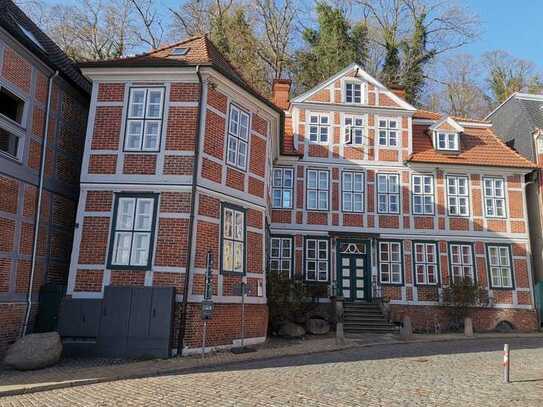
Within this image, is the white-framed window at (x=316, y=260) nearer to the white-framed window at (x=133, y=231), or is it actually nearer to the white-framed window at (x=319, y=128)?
the white-framed window at (x=319, y=128)

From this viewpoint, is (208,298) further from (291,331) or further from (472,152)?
(472,152)

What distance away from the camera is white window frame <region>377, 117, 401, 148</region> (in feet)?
67.1

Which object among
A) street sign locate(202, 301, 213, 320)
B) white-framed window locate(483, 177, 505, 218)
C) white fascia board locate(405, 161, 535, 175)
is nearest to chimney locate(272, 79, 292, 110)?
white fascia board locate(405, 161, 535, 175)

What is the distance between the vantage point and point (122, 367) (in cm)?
966

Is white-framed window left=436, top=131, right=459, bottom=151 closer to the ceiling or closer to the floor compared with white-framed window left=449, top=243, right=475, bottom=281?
closer to the ceiling

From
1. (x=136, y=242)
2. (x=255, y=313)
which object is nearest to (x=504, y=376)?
(x=255, y=313)

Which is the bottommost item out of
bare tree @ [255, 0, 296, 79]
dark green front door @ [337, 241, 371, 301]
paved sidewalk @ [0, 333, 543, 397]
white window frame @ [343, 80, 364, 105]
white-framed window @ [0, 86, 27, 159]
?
paved sidewalk @ [0, 333, 543, 397]

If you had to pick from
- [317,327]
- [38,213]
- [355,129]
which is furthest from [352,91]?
[38,213]

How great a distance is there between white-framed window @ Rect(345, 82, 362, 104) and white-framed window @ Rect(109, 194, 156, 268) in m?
11.8

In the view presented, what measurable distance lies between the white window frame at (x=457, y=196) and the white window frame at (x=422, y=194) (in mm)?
720

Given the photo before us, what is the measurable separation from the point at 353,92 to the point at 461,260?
8.58 metres

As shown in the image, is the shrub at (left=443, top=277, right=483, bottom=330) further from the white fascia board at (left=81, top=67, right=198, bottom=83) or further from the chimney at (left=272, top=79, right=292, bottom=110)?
the white fascia board at (left=81, top=67, right=198, bottom=83)

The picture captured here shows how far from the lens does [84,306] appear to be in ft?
36.9

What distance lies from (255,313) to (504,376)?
654 cm
